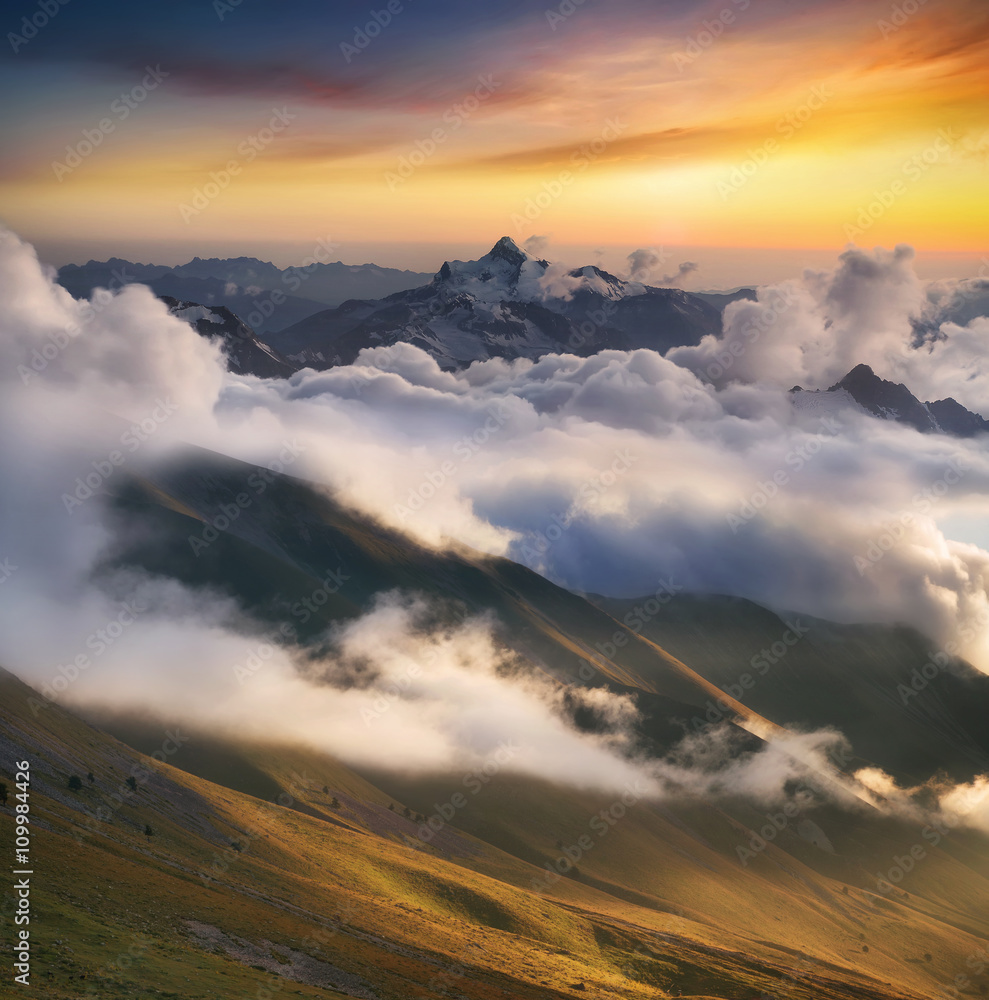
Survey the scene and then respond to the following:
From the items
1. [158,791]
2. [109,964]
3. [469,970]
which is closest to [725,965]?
[469,970]

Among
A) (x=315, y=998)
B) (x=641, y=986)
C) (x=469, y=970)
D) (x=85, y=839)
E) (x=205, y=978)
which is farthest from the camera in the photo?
(x=641, y=986)

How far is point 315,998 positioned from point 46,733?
96.9 metres

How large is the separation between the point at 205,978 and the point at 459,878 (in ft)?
385

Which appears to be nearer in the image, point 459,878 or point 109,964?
point 109,964

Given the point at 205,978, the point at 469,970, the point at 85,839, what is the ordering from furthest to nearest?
the point at 469,970 → the point at 85,839 → the point at 205,978

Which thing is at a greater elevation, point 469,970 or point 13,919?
point 13,919

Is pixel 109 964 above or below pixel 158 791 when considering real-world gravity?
above

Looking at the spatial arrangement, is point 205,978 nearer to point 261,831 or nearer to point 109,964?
point 109,964

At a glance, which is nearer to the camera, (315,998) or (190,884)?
(315,998)

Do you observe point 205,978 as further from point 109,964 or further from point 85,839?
point 85,839

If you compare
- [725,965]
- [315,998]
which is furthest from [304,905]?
[725,965]

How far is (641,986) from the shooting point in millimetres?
152625

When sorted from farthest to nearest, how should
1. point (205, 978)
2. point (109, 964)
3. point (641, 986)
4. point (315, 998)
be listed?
point (641, 986) < point (315, 998) < point (205, 978) < point (109, 964)

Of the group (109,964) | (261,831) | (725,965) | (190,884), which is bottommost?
(725,965)
